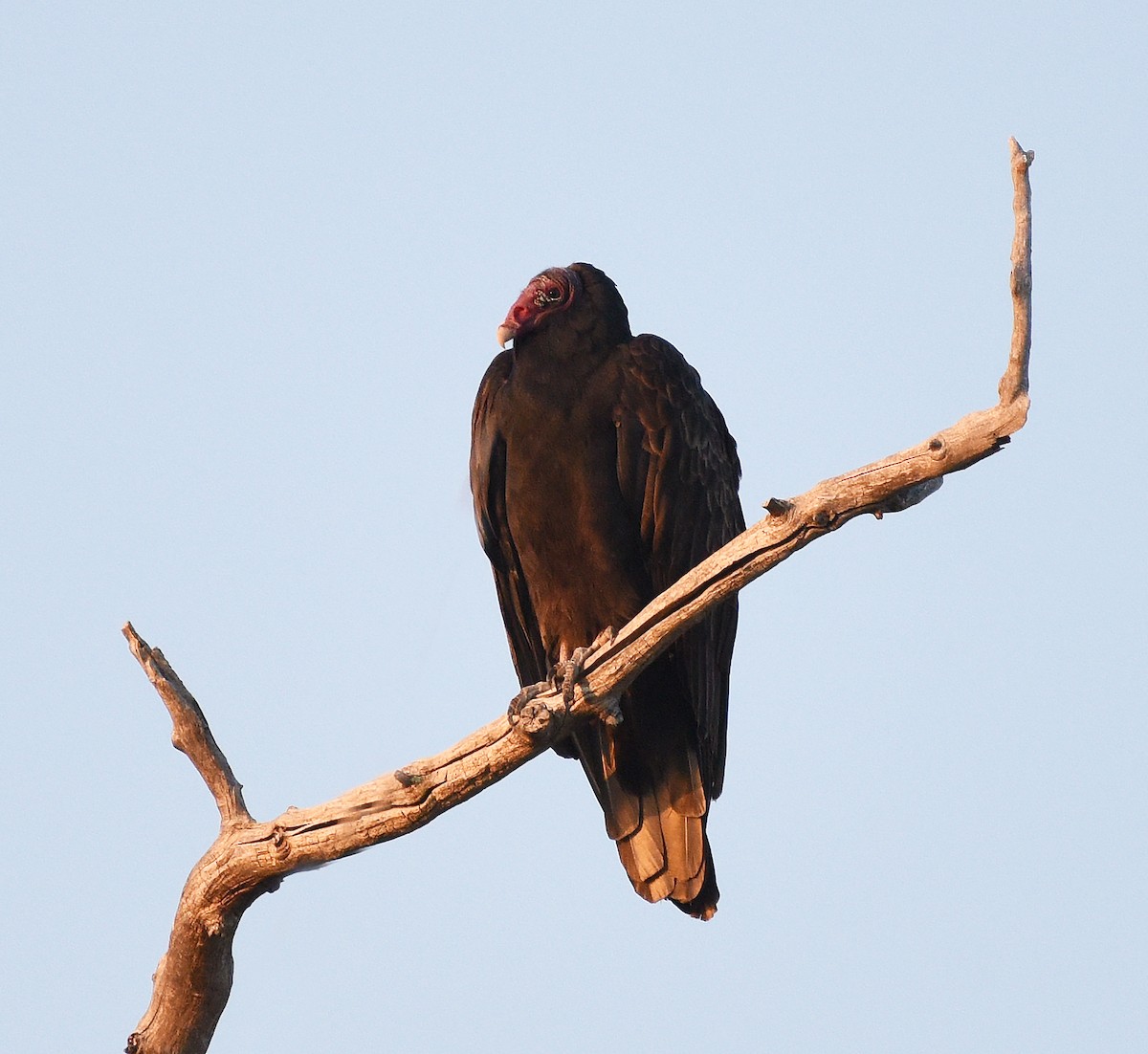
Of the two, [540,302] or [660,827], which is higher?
[540,302]

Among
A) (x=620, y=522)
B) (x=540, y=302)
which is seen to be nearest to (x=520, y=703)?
(x=620, y=522)

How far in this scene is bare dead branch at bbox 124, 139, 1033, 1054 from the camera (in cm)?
357

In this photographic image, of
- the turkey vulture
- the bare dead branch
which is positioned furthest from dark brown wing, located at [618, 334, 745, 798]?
the bare dead branch

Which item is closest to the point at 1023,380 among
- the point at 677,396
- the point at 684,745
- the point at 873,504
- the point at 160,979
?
the point at 873,504

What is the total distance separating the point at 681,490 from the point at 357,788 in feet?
5.39

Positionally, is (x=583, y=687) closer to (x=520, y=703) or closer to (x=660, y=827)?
(x=520, y=703)

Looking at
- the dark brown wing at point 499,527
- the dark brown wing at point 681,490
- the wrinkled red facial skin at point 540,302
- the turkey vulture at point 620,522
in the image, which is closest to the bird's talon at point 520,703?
the turkey vulture at point 620,522

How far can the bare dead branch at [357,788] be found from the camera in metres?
3.57

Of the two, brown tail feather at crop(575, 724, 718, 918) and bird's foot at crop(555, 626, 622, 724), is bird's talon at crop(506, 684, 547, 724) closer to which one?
bird's foot at crop(555, 626, 622, 724)

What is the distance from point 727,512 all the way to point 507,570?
2.70 ft

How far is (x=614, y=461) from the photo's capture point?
482 cm

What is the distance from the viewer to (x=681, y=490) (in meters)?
4.84

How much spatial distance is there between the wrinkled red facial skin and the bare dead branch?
160cm

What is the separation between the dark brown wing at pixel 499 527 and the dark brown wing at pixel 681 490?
48 centimetres
